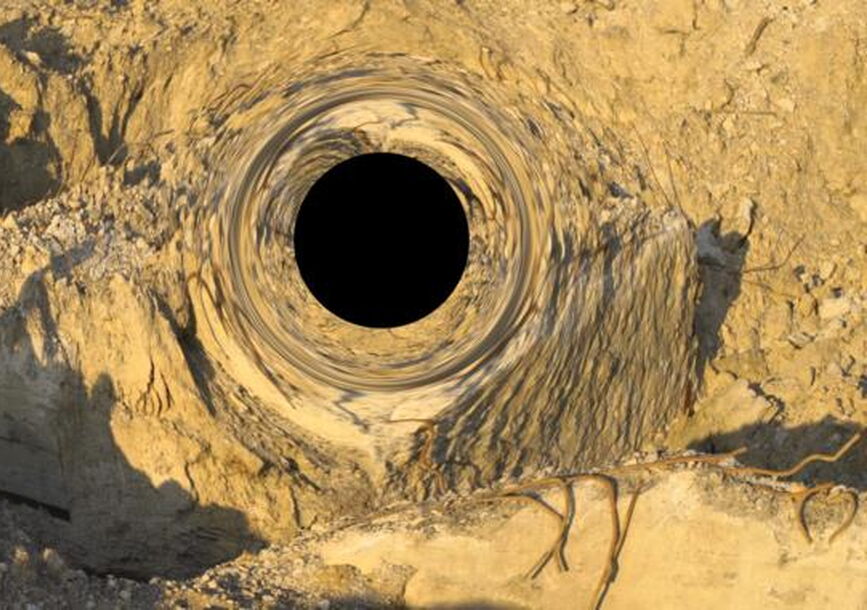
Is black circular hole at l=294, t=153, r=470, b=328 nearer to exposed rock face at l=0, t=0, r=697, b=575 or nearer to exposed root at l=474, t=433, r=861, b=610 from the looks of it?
exposed rock face at l=0, t=0, r=697, b=575

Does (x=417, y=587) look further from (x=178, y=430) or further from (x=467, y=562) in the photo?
(x=178, y=430)

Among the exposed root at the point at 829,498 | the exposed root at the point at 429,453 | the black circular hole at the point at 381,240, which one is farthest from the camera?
the black circular hole at the point at 381,240

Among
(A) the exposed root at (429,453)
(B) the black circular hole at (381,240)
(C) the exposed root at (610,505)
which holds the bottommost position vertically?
(C) the exposed root at (610,505)

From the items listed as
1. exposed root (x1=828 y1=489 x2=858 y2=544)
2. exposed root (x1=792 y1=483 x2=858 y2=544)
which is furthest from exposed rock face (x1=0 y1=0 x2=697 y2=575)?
exposed root (x1=828 y1=489 x2=858 y2=544)

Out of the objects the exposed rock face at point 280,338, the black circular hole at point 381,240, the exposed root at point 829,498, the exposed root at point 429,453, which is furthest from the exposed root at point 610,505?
the black circular hole at point 381,240

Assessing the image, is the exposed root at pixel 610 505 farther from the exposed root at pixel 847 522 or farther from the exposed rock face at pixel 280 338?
the exposed rock face at pixel 280 338

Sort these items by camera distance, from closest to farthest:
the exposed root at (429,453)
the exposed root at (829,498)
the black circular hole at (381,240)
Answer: the exposed root at (829,498), the exposed root at (429,453), the black circular hole at (381,240)

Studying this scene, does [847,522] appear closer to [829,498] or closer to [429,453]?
[829,498]
